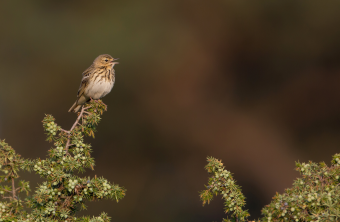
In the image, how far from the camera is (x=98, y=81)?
4.55 metres

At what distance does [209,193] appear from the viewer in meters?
1.68

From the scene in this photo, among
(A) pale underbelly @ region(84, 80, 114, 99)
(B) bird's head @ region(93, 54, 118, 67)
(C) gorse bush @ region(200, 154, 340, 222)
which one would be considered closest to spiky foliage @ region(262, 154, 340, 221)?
(C) gorse bush @ region(200, 154, 340, 222)

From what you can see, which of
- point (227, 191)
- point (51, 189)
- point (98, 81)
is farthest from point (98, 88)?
point (227, 191)

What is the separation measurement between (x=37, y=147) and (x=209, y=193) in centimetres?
702

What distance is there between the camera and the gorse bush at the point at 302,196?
1352 millimetres

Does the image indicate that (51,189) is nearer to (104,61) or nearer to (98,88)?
(98,88)

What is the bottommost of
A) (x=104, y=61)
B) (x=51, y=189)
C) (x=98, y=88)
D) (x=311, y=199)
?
(x=51, y=189)

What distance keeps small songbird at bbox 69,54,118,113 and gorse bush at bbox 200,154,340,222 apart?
308 centimetres

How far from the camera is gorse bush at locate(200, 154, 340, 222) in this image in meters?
1.35

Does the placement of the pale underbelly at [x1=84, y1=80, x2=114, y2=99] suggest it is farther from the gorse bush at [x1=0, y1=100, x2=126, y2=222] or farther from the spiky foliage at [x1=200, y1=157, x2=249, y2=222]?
the spiky foliage at [x1=200, y1=157, x2=249, y2=222]

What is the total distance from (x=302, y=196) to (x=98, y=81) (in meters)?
3.49

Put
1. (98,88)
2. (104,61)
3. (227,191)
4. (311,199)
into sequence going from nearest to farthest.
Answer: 1. (311,199)
2. (227,191)
3. (98,88)
4. (104,61)

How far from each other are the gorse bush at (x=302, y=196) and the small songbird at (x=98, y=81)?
3.08m

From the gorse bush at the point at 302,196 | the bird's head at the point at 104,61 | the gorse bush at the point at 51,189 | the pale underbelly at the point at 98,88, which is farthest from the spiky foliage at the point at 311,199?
the bird's head at the point at 104,61
